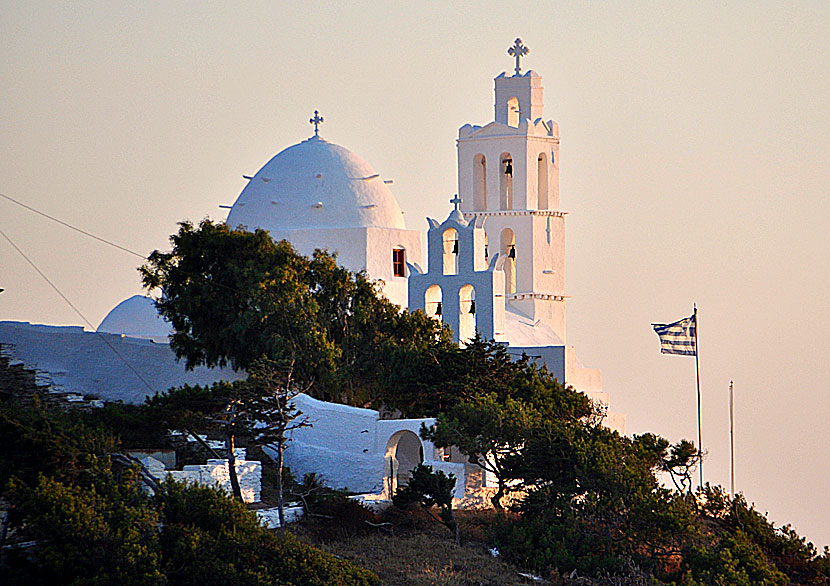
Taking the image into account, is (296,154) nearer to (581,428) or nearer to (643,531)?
(581,428)

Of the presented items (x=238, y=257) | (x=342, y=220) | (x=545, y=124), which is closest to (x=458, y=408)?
(x=238, y=257)

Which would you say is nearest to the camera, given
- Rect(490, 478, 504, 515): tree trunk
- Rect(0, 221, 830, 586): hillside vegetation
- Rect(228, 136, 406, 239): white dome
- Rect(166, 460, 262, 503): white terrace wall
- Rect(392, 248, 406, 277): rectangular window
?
Rect(0, 221, 830, 586): hillside vegetation

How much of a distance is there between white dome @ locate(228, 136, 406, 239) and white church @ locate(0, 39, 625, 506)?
0.04m

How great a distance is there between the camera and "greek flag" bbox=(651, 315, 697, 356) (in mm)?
30438

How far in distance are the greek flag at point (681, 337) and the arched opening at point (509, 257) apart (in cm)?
1483

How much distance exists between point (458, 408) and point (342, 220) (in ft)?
46.2

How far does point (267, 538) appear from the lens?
787 inches

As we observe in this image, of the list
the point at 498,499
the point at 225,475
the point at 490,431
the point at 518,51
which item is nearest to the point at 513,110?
the point at 518,51

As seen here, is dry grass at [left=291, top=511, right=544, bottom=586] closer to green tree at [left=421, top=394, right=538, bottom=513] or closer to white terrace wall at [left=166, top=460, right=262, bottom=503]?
green tree at [left=421, top=394, right=538, bottom=513]

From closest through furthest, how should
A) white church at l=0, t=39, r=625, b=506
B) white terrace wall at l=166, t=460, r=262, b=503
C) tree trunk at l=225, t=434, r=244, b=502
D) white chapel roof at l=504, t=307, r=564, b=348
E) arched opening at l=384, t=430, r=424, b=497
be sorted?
white terrace wall at l=166, t=460, r=262, b=503, tree trunk at l=225, t=434, r=244, b=502, arched opening at l=384, t=430, r=424, b=497, white church at l=0, t=39, r=625, b=506, white chapel roof at l=504, t=307, r=564, b=348

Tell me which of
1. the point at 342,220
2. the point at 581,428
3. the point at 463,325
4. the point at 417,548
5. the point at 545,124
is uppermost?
the point at 545,124

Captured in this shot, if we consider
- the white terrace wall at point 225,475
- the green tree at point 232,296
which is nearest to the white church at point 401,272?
the green tree at point 232,296

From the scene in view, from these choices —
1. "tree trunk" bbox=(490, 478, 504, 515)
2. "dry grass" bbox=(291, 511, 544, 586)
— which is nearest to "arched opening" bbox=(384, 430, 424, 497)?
"tree trunk" bbox=(490, 478, 504, 515)

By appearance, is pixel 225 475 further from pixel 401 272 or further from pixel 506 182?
pixel 506 182
